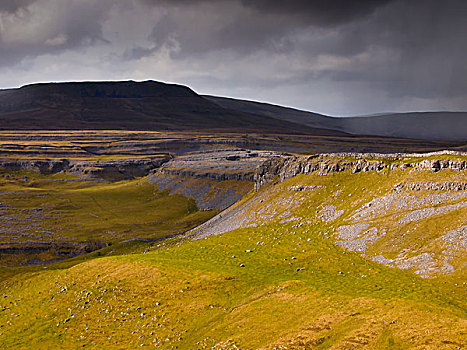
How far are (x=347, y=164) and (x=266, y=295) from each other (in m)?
39.0

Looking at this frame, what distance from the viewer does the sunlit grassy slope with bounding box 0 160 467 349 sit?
28750mm

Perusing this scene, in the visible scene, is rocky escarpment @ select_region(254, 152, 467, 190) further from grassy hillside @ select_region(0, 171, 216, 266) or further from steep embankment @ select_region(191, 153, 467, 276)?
A: grassy hillside @ select_region(0, 171, 216, 266)

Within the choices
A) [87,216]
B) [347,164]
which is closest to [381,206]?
[347,164]

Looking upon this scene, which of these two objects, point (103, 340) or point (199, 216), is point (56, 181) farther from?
point (103, 340)

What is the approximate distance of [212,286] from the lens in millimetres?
42688

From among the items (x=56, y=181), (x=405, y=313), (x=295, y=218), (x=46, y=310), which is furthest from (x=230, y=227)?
(x=56, y=181)

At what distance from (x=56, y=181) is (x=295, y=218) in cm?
17517

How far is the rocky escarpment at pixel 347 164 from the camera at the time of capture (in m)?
52.7

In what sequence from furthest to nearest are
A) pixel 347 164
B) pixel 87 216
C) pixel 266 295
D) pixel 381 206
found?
pixel 87 216
pixel 347 164
pixel 381 206
pixel 266 295

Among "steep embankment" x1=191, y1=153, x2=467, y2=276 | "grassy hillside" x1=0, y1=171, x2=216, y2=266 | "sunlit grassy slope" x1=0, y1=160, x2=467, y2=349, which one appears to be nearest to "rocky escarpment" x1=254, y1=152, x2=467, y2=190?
"steep embankment" x1=191, y1=153, x2=467, y2=276

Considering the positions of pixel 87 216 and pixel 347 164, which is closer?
pixel 347 164

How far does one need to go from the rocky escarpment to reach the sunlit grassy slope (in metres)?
1.87

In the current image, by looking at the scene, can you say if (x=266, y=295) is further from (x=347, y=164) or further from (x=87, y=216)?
(x=87, y=216)

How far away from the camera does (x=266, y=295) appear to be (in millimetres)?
37688
